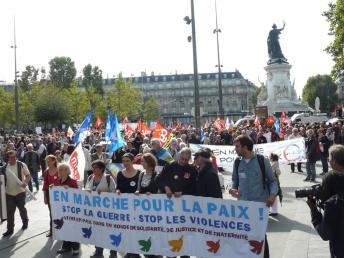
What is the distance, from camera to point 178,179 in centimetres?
697

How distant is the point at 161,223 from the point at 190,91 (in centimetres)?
16600

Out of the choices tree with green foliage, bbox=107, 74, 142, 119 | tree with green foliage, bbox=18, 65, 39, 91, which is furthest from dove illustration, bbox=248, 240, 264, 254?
tree with green foliage, bbox=18, 65, 39, 91

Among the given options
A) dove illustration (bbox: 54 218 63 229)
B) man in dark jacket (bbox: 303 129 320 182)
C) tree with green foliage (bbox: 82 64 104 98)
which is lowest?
dove illustration (bbox: 54 218 63 229)

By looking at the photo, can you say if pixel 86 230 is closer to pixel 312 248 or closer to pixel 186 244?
pixel 186 244

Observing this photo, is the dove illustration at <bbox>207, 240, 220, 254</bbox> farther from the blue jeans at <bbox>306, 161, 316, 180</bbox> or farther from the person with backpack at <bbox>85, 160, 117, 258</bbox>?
the blue jeans at <bbox>306, 161, 316, 180</bbox>

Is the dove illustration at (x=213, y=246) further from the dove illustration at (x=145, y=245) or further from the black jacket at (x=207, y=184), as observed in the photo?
the dove illustration at (x=145, y=245)

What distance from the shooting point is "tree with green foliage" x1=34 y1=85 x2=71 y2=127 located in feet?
218

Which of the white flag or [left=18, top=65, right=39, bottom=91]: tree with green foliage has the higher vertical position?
[left=18, top=65, right=39, bottom=91]: tree with green foliage

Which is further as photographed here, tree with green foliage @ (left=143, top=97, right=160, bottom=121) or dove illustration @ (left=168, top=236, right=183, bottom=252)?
tree with green foliage @ (left=143, top=97, right=160, bottom=121)

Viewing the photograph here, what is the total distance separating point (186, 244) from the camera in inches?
262

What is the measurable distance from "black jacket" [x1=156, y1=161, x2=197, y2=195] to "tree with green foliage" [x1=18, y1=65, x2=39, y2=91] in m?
86.3

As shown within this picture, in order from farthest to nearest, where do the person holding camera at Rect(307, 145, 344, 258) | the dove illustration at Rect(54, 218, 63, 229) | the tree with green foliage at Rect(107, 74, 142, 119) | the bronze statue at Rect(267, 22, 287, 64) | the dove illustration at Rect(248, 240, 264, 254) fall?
the tree with green foliage at Rect(107, 74, 142, 119) < the bronze statue at Rect(267, 22, 287, 64) < the dove illustration at Rect(54, 218, 63, 229) < the dove illustration at Rect(248, 240, 264, 254) < the person holding camera at Rect(307, 145, 344, 258)

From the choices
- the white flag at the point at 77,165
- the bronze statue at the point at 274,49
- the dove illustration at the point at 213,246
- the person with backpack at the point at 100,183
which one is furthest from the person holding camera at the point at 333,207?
the bronze statue at the point at 274,49

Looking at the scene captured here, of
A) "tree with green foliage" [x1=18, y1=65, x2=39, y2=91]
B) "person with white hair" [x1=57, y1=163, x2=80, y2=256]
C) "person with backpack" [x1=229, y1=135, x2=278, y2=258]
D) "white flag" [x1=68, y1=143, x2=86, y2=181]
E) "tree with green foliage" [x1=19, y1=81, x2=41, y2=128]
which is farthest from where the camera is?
"tree with green foliage" [x1=18, y1=65, x2=39, y2=91]
